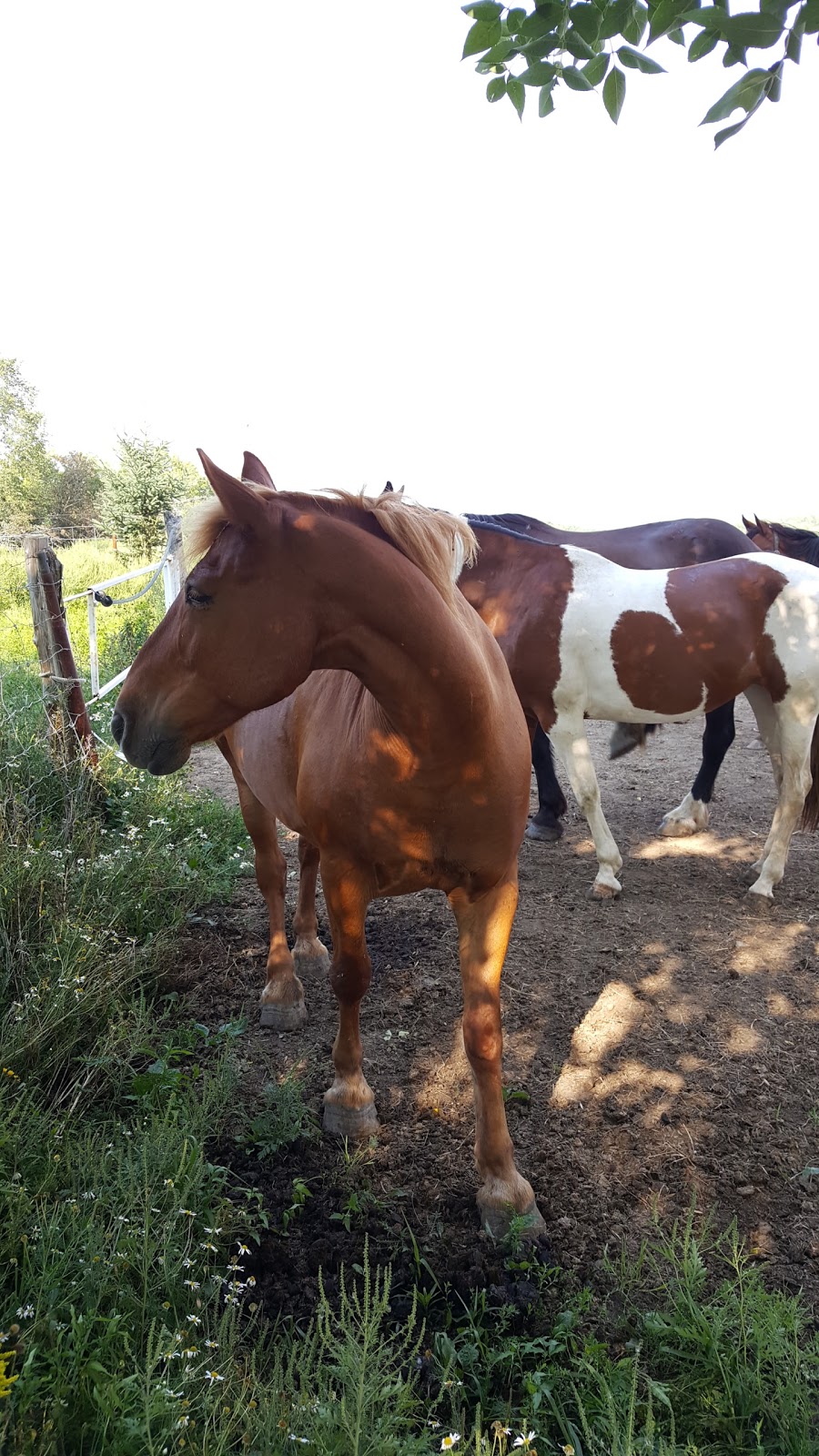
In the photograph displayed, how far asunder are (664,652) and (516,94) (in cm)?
297

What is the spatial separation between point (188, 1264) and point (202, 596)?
1591 mm

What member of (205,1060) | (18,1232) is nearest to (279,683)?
(18,1232)

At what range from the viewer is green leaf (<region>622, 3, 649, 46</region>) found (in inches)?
78.2

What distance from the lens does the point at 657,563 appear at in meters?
6.80

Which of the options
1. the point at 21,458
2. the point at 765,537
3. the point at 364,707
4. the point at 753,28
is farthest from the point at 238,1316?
the point at 21,458

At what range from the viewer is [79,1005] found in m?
2.68

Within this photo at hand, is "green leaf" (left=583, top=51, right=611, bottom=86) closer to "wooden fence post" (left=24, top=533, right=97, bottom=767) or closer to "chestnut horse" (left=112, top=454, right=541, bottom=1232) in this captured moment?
"chestnut horse" (left=112, top=454, right=541, bottom=1232)

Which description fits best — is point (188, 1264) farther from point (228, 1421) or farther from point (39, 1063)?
point (39, 1063)

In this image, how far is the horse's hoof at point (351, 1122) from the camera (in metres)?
2.63

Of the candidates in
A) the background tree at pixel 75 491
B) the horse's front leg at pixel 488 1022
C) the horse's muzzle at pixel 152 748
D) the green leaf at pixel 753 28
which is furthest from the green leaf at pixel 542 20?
the background tree at pixel 75 491

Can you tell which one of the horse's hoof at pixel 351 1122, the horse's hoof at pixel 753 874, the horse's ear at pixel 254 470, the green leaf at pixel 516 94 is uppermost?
the green leaf at pixel 516 94

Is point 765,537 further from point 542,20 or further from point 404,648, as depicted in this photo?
point 404,648

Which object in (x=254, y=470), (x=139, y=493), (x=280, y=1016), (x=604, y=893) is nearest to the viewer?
(x=254, y=470)

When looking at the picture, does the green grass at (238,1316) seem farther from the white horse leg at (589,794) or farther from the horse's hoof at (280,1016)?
the white horse leg at (589,794)
